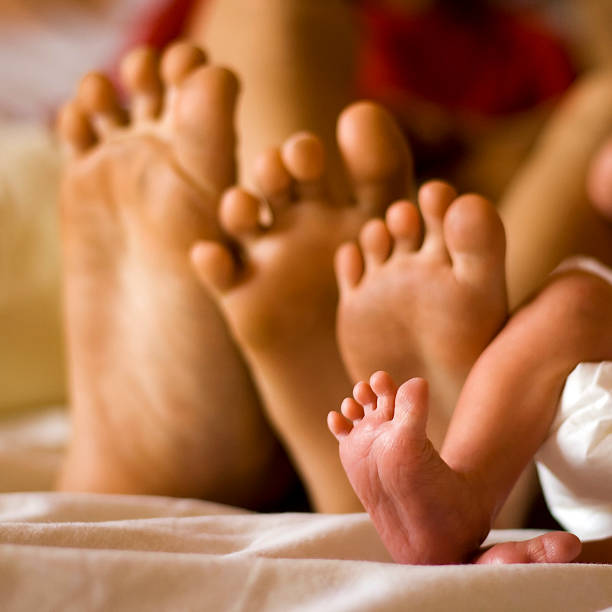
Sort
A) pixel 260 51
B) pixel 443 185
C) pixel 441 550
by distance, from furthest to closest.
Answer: pixel 260 51, pixel 443 185, pixel 441 550

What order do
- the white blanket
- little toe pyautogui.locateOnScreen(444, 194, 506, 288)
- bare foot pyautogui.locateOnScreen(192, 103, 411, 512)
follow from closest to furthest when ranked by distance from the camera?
the white blanket, little toe pyautogui.locateOnScreen(444, 194, 506, 288), bare foot pyautogui.locateOnScreen(192, 103, 411, 512)

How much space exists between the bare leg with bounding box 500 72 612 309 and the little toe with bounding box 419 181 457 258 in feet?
0.50

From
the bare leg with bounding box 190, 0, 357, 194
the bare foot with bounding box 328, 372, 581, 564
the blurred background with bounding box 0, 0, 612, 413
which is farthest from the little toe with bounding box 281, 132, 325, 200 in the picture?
the blurred background with bounding box 0, 0, 612, 413

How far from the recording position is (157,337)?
673 millimetres

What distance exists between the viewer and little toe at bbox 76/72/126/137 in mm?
687

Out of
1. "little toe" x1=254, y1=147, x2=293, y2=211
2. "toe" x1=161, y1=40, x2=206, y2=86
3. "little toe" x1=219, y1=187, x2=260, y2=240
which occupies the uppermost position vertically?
"toe" x1=161, y1=40, x2=206, y2=86

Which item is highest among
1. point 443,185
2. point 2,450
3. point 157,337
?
point 443,185

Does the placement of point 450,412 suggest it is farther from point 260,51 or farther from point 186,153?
point 260,51

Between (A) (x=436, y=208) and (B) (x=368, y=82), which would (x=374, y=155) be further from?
(B) (x=368, y=82)

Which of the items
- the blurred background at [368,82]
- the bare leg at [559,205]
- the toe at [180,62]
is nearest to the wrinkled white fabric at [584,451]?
the bare leg at [559,205]

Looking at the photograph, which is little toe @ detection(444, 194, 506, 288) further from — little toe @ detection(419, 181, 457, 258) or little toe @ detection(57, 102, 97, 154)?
little toe @ detection(57, 102, 97, 154)

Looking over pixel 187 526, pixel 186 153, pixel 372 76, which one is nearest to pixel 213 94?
pixel 186 153

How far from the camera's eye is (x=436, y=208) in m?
0.50

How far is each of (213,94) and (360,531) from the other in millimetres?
359
